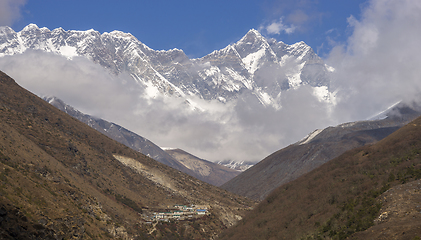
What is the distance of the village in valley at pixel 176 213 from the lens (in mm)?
129250

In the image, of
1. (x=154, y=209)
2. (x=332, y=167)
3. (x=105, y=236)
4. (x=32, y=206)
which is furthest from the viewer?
(x=154, y=209)

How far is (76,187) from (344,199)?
67998 millimetres

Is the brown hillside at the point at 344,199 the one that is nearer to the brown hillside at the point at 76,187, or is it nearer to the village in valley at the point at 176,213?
the village in valley at the point at 176,213

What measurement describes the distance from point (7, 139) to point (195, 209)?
78.5 meters

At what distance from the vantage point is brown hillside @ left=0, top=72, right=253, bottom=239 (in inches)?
2172

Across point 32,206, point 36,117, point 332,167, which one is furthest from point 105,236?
point 36,117

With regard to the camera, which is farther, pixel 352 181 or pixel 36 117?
pixel 36 117

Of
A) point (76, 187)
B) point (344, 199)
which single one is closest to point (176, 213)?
point (76, 187)

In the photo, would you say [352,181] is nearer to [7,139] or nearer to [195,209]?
[195,209]

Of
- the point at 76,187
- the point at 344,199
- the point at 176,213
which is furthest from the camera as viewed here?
the point at 176,213

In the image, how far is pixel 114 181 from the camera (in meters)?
146

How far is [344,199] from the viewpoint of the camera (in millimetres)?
76938

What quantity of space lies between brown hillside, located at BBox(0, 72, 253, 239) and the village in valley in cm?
245

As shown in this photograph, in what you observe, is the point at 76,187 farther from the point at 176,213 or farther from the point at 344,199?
the point at 344,199
